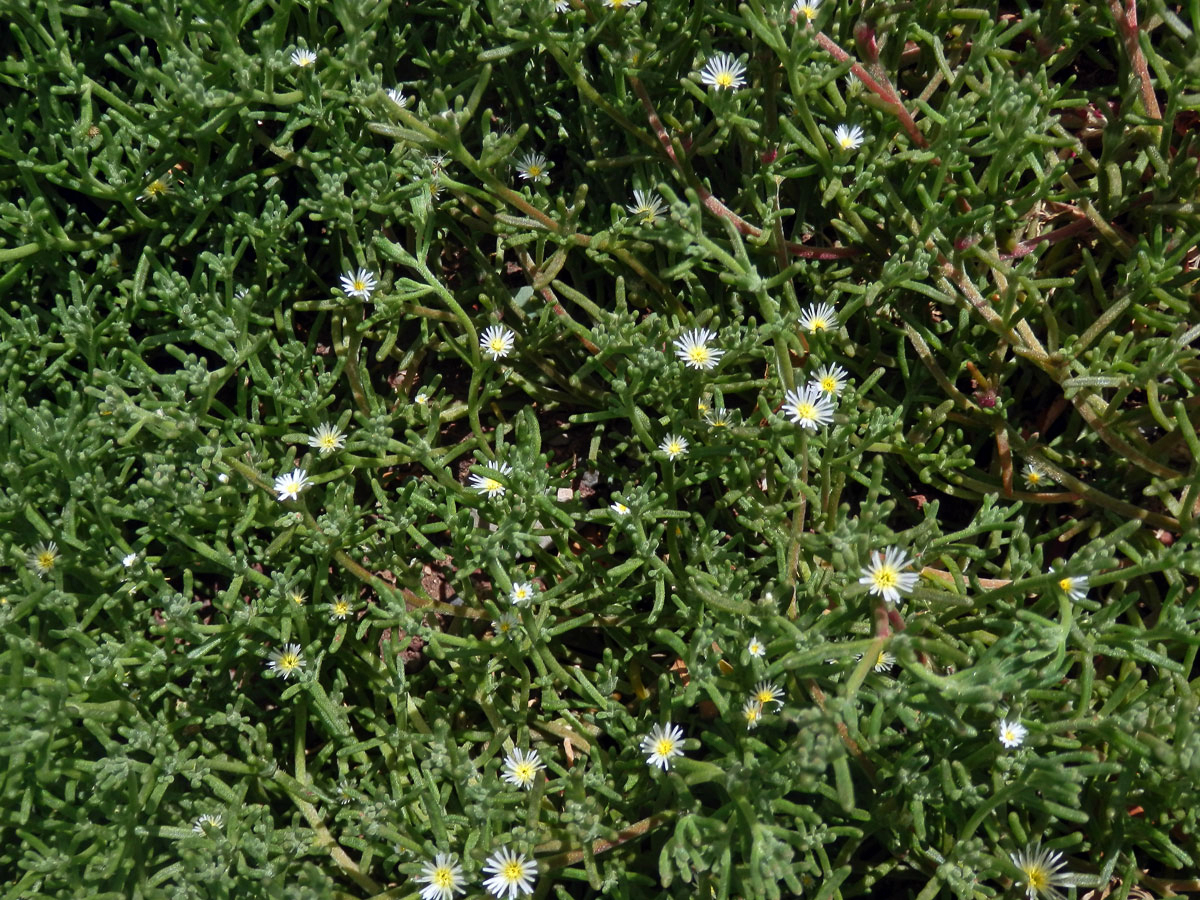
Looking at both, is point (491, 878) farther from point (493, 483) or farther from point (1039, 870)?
point (1039, 870)

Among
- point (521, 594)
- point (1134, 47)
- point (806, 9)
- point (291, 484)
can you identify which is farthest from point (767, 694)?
point (1134, 47)

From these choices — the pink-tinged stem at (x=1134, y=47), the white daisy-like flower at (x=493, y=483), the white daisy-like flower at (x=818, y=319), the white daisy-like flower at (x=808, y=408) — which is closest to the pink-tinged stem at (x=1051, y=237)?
the pink-tinged stem at (x=1134, y=47)

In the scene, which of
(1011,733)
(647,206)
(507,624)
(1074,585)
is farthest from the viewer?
(647,206)

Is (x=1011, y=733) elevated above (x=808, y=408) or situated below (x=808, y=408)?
below

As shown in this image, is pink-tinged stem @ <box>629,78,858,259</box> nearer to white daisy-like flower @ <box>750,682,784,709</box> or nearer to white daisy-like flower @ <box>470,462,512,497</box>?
white daisy-like flower @ <box>470,462,512,497</box>

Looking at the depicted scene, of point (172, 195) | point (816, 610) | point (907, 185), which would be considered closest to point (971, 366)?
point (907, 185)

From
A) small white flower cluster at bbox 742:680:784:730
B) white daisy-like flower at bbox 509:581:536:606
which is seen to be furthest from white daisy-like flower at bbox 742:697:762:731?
white daisy-like flower at bbox 509:581:536:606
